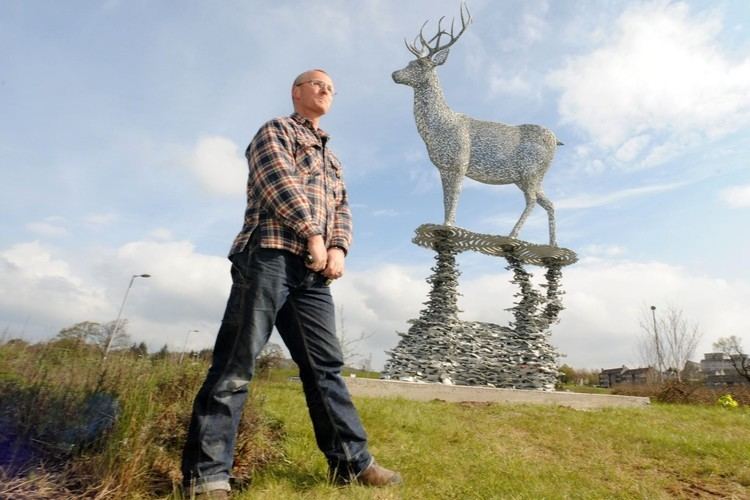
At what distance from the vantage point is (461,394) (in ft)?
27.4

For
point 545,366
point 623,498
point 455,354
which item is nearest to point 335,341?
point 623,498

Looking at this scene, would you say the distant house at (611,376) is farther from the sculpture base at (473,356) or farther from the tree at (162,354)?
the tree at (162,354)

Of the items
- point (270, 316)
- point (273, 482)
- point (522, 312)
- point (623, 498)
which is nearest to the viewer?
point (270, 316)

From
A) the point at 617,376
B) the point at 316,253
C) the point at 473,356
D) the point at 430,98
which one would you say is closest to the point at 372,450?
the point at 316,253

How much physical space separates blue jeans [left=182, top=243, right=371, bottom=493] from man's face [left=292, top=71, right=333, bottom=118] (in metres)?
0.87

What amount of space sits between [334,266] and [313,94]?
0.96m

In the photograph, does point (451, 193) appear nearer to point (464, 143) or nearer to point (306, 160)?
point (464, 143)

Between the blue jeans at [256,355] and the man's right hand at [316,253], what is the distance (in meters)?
0.09

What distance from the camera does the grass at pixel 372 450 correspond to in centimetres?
196

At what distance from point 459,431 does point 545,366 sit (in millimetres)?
5884

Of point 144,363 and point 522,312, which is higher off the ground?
point 522,312

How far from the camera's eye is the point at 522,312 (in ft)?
34.3

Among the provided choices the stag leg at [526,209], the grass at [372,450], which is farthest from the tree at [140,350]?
the stag leg at [526,209]

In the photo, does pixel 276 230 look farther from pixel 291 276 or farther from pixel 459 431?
pixel 459 431
